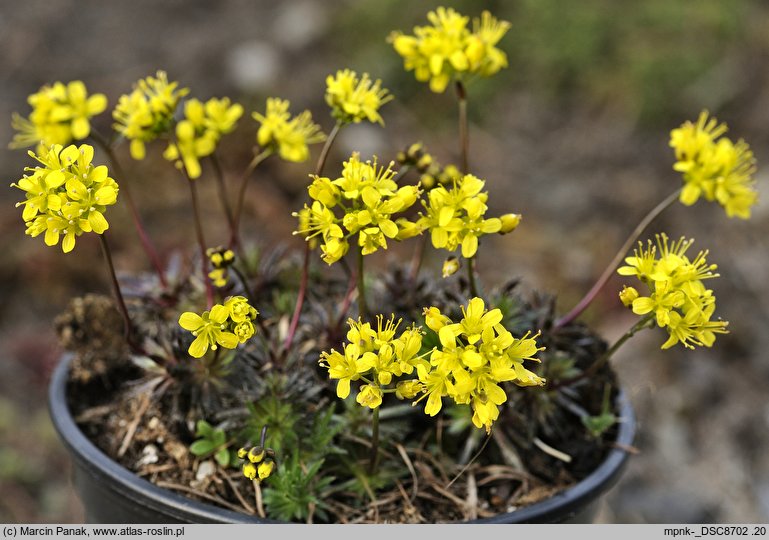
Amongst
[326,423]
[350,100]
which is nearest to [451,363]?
[326,423]

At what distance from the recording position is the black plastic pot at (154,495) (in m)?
1.92

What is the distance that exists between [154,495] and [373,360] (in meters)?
0.70

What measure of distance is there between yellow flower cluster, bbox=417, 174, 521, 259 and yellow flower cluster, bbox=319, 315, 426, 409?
209 mm

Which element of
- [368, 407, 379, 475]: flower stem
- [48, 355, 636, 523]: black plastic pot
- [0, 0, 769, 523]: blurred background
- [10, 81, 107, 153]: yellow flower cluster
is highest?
[10, 81, 107, 153]: yellow flower cluster

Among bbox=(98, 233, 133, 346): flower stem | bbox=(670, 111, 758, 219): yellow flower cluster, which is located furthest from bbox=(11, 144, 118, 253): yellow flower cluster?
bbox=(670, 111, 758, 219): yellow flower cluster

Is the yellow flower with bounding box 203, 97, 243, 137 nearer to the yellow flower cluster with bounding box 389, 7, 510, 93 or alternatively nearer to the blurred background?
the yellow flower cluster with bounding box 389, 7, 510, 93

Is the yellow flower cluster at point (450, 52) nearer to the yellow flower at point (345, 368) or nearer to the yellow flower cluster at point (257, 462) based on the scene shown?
the yellow flower at point (345, 368)

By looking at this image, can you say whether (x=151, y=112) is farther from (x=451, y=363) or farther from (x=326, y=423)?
(x=451, y=363)

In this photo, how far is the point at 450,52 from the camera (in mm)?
2049

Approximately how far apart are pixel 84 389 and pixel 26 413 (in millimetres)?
1895

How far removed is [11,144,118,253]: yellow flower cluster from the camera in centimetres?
160

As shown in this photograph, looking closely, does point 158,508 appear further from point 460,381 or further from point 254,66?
point 254,66

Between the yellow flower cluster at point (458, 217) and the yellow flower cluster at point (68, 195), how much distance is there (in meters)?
0.59

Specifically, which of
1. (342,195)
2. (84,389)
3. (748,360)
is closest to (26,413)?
(84,389)
